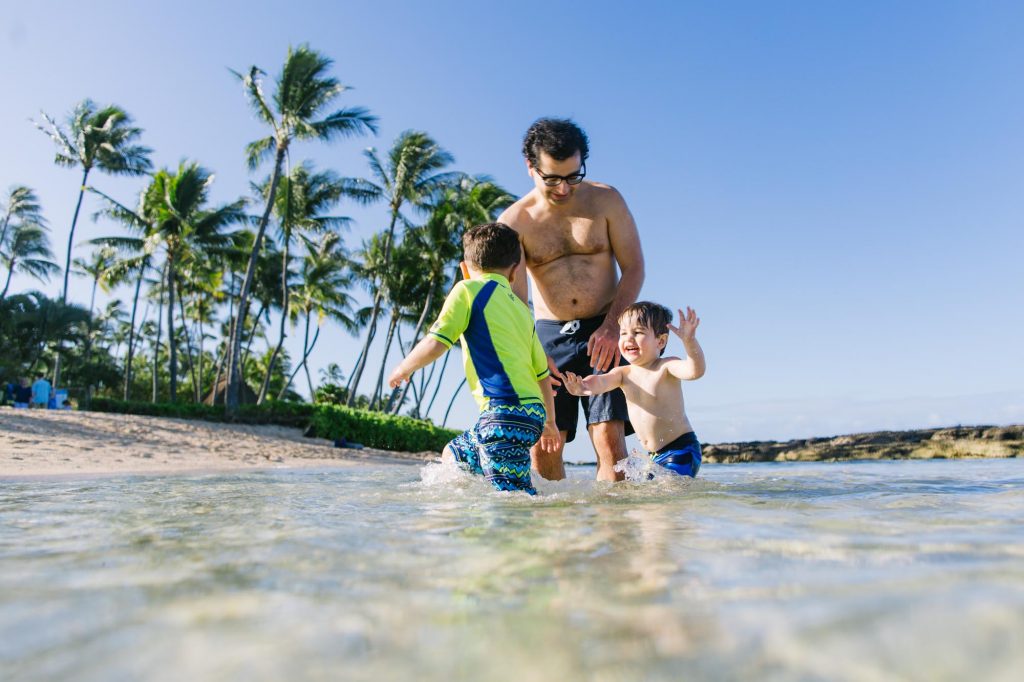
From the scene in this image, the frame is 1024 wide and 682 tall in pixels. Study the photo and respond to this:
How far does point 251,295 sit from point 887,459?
30.7 meters

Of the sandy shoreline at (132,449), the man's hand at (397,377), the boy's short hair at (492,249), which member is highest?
the boy's short hair at (492,249)

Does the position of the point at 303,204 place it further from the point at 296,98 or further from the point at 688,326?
the point at 688,326

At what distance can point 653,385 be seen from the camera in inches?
165

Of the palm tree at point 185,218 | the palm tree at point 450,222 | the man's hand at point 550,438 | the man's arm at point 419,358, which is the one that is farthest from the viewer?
the palm tree at point 450,222

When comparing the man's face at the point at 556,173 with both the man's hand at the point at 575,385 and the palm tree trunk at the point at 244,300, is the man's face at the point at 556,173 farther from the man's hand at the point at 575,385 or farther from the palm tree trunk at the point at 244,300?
the palm tree trunk at the point at 244,300

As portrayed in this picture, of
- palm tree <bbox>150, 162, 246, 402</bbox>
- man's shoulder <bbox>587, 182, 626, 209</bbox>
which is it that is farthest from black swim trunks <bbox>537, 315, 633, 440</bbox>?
palm tree <bbox>150, 162, 246, 402</bbox>

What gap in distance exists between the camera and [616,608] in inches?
38.8

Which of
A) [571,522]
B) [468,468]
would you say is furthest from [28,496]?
[571,522]

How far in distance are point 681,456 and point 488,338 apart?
1571mm

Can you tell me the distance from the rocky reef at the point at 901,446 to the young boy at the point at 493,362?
33.6 ft

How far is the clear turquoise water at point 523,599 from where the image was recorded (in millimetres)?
785

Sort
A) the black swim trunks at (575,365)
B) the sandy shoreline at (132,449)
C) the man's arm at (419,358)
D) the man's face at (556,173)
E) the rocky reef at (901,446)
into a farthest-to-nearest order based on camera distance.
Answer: the rocky reef at (901,446)
the sandy shoreline at (132,449)
the black swim trunks at (575,365)
the man's face at (556,173)
the man's arm at (419,358)

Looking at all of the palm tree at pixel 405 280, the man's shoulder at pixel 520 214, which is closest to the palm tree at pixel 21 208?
the palm tree at pixel 405 280

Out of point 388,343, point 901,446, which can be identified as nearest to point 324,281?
point 388,343
